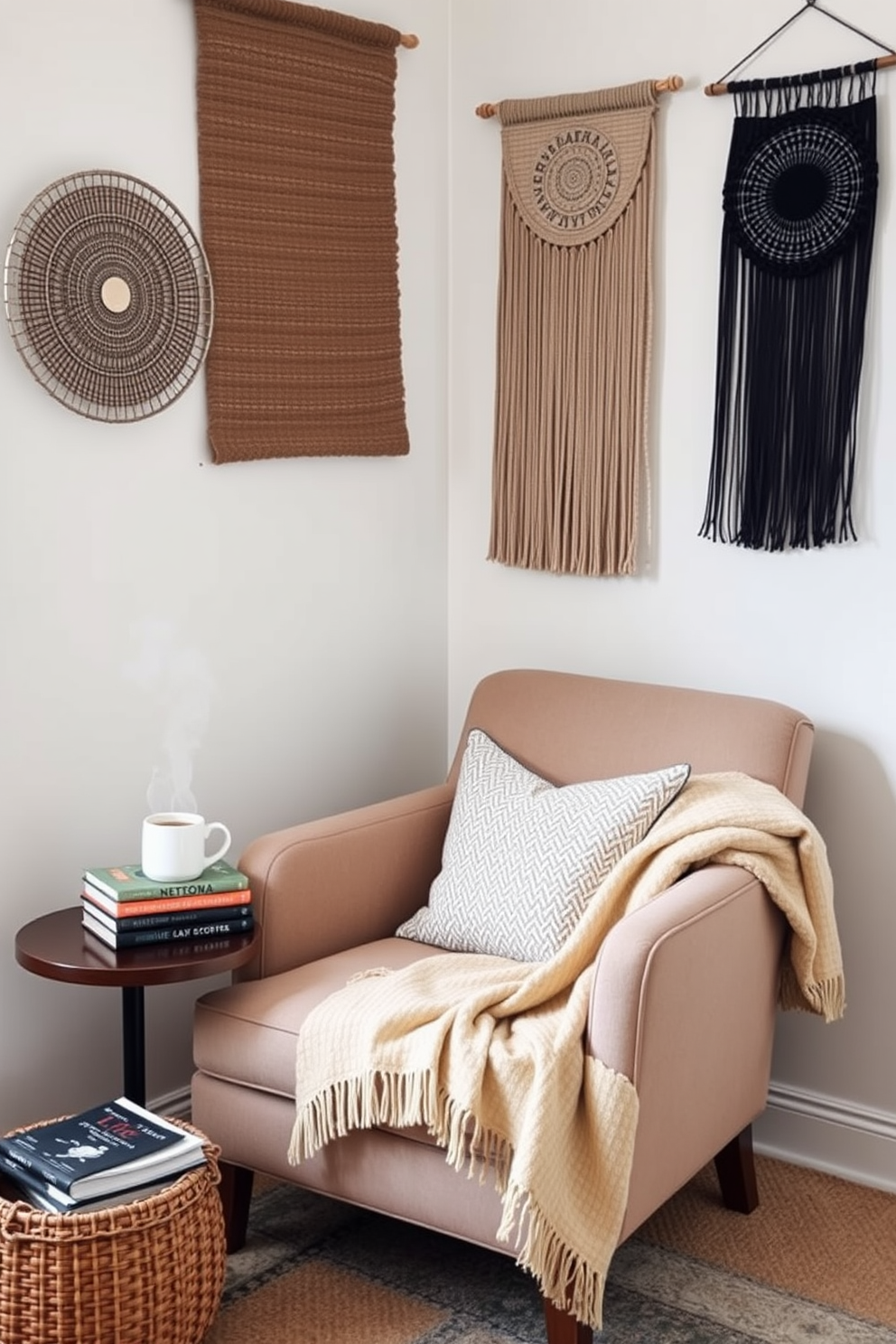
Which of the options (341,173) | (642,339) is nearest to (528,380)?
(642,339)

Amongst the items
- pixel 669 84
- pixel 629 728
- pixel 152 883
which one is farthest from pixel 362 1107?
pixel 669 84

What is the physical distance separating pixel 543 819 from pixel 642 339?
0.96 m

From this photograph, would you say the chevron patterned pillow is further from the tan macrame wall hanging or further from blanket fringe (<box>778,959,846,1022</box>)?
the tan macrame wall hanging

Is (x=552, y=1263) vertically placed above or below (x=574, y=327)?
below

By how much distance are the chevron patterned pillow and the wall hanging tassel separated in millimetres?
550

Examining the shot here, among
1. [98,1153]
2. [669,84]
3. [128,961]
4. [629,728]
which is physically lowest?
[98,1153]

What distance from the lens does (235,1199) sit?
2.31 m

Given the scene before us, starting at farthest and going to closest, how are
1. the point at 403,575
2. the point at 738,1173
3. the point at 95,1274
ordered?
1. the point at 403,575
2. the point at 738,1173
3. the point at 95,1274

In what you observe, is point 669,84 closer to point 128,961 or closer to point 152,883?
point 152,883

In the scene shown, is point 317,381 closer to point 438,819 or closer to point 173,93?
point 173,93

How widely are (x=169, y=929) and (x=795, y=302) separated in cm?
150

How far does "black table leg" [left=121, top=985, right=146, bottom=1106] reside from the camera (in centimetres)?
225

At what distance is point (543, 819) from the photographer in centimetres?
243

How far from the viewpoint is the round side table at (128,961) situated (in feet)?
6.89
